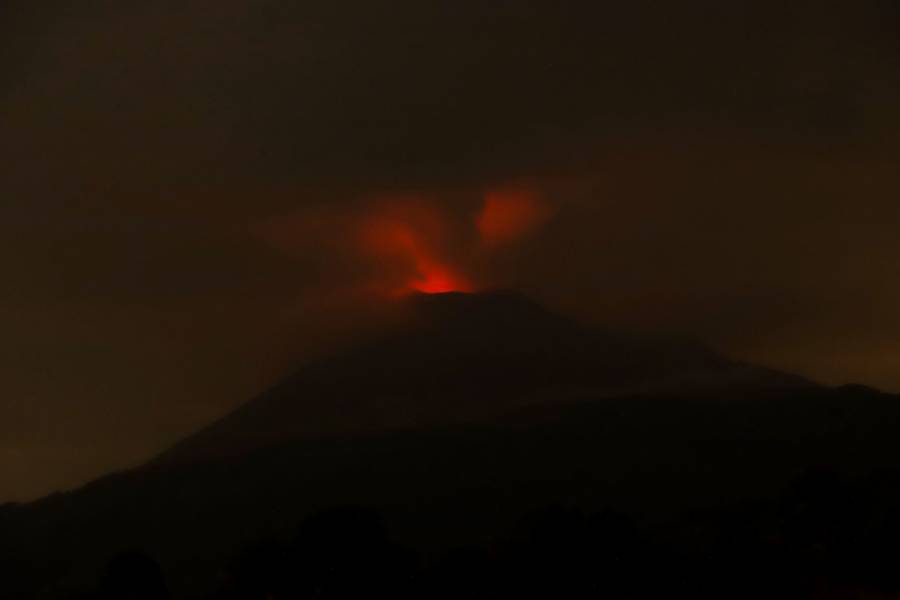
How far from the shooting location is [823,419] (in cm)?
12362

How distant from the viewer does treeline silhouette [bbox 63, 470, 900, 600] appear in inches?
1435

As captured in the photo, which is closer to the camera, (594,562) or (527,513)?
(594,562)

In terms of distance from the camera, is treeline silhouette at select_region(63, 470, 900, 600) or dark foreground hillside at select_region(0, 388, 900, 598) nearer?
treeline silhouette at select_region(63, 470, 900, 600)

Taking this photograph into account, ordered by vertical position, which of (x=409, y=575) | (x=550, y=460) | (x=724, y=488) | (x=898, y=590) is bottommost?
(x=898, y=590)

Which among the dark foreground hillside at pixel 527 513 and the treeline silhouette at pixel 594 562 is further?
the dark foreground hillside at pixel 527 513

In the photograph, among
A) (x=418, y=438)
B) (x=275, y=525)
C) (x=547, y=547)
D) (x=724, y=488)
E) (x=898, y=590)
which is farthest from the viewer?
(x=418, y=438)

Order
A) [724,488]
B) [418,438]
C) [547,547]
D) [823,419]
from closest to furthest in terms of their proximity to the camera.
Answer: [547,547], [724,488], [823,419], [418,438]

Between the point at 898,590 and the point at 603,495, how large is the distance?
74.7m

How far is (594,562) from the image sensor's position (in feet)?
136

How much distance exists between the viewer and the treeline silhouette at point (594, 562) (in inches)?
1435

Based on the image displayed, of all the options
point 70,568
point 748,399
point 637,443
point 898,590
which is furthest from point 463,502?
point 898,590

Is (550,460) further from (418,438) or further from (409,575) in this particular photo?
(409,575)

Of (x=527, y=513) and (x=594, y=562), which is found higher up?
(x=527, y=513)

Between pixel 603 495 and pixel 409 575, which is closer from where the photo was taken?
pixel 409 575
